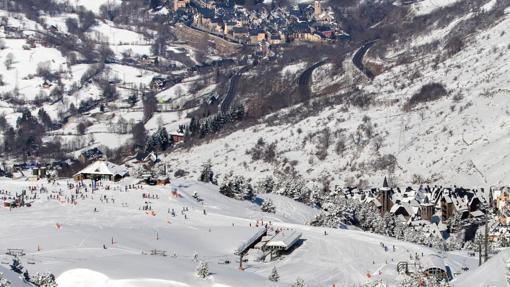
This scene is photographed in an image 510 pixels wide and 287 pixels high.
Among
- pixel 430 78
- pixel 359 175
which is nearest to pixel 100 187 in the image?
pixel 359 175

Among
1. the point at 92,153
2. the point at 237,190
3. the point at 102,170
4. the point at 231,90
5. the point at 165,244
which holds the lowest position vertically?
the point at 92,153

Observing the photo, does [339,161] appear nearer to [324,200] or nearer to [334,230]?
[324,200]

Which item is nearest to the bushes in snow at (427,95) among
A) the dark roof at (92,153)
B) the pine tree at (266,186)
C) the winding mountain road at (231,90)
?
the pine tree at (266,186)

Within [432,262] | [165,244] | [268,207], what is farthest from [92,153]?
[432,262]

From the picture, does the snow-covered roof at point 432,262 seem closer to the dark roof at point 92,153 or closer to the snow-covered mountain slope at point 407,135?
the snow-covered mountain slope at point 407,135

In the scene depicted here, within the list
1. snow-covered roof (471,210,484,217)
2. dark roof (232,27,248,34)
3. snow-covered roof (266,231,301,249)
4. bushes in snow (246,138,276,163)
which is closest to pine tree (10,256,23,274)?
snow-covered roof (266,231,301,249)

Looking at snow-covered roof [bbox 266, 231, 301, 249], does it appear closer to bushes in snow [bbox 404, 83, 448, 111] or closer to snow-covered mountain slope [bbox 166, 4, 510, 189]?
snow-covered mountain slope [bbox 166, 4, 510, 189]

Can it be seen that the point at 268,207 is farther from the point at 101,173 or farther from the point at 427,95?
the point at 427,95
